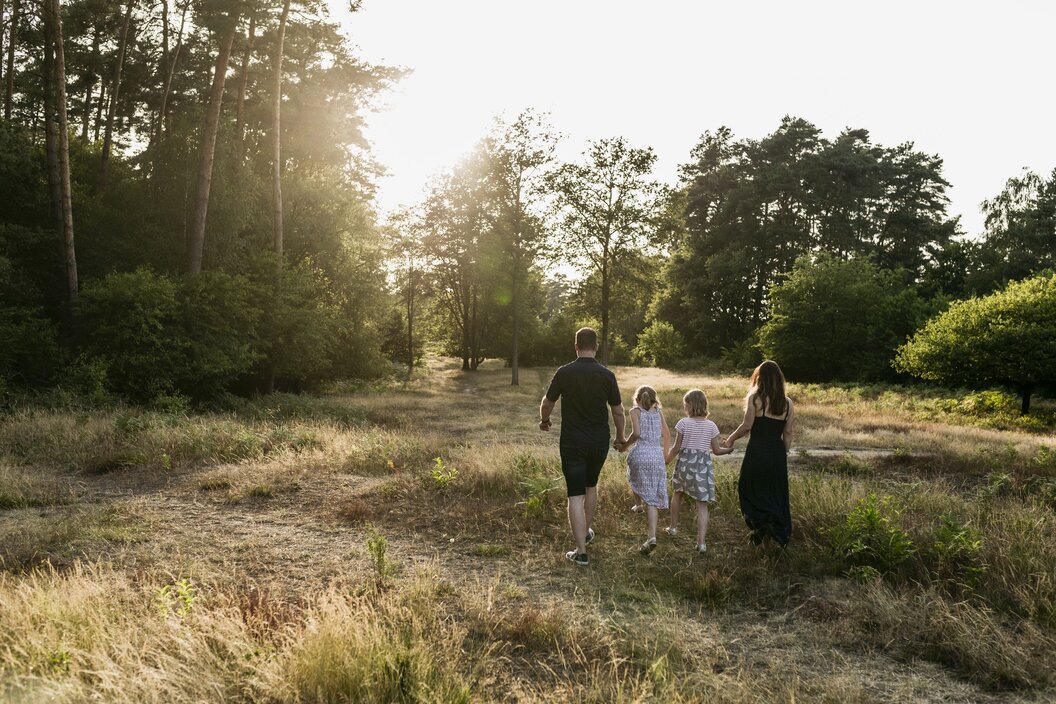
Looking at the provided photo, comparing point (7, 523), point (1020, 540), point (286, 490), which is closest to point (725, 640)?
point (1020, 540)

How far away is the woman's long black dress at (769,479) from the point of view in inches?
252

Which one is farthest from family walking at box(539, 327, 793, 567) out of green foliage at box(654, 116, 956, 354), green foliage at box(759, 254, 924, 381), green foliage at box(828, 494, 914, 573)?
green foliage at box(654, 116, 956, 354)

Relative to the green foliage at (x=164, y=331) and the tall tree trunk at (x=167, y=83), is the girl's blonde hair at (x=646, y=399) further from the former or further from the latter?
the tall tree trunk at (x=167, y=83)

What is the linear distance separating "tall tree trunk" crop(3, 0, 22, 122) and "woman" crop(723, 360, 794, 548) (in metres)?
24.7

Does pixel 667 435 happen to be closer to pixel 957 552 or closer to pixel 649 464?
pixel 649 464

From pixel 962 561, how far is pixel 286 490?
8.68 metres

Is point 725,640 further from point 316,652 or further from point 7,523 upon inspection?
point 7,523

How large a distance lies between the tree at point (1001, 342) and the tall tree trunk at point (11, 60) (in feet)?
111

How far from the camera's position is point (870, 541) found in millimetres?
6246

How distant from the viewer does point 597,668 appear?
12.6ft

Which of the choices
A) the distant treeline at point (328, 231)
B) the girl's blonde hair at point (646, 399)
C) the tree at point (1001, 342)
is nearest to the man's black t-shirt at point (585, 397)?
the girl's blonde hair at point (646, 399)

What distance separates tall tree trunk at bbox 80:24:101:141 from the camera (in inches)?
926

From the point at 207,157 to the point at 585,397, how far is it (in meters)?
18.0

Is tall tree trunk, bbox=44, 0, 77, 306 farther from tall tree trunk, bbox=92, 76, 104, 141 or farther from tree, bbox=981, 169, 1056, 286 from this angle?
tree, bbox=981, 169, 1056, 286
